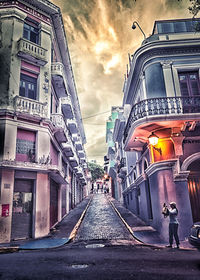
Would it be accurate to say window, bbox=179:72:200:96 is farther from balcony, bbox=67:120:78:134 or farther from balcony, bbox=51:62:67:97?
balcony, bbox=67:120:78:134

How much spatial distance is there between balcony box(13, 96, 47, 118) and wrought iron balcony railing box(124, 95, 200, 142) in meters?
6.13

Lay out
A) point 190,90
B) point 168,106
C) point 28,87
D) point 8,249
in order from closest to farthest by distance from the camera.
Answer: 1. point 8,249
2. point 168,106
3. point 190,90
4. point 28,87

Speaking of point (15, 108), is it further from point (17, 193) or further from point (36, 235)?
point (36, 235)

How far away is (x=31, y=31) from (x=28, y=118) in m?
6.92

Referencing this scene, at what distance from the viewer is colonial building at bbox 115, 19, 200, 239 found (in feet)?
33.7

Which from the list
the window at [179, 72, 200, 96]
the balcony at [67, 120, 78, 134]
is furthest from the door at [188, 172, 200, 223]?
the balcony at [67, 120, 78, 134]

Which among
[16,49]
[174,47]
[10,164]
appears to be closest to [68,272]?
[10,164]

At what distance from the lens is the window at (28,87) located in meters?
13.7

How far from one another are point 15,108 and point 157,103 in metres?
8.03

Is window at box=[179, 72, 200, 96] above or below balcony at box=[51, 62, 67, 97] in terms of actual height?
below

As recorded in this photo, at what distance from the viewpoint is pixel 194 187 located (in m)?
10.9

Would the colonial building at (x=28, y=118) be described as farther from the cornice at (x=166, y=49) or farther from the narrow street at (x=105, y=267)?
the cornice at (x=166, y=49)

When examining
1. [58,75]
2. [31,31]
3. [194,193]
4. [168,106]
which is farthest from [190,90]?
[31,31]

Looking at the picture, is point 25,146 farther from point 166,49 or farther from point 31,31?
point 166,49
